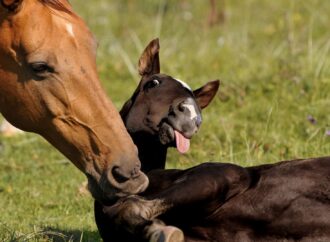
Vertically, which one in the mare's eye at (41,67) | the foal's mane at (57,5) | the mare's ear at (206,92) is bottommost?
the mare's ear at (206,92)

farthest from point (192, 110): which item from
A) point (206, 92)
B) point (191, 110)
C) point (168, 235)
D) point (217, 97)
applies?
point (217, 97)

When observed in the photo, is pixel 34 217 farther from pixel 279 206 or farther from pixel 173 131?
pixel 279 206

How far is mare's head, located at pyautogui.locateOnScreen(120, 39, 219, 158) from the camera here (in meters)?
4.94

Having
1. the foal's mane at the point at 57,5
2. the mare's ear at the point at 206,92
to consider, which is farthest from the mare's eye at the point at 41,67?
the mare's ear at the point at 206,92

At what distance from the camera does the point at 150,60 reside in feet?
17.8

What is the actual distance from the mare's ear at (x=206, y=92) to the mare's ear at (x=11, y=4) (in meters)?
1.21

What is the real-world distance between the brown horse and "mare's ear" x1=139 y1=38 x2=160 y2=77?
74 centimetres

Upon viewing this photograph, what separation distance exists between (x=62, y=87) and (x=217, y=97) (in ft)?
14.7

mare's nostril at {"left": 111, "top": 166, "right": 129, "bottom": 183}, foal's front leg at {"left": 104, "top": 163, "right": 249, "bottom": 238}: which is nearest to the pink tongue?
foal's front leg at {"left": 104, "top": 163, "right": 249, "bottom": 238}

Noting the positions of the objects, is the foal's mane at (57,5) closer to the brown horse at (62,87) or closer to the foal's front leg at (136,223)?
the brown horse at (62,87)

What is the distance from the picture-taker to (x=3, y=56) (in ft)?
15.3

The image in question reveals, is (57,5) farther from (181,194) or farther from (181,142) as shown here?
(181,194)

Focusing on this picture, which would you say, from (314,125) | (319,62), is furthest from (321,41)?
(314,125)

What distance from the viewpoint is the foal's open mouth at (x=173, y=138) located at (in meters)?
4.95
